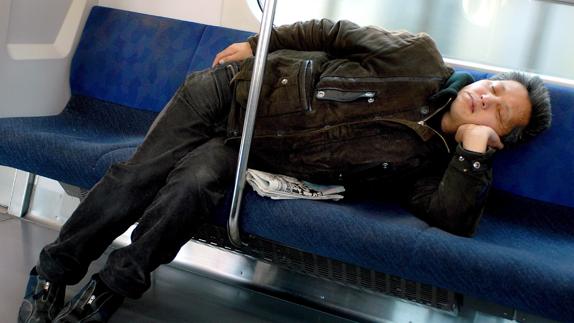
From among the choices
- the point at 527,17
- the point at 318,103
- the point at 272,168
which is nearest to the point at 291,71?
the point at 318,103

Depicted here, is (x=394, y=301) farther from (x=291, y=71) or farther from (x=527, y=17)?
(x=527, y=17)

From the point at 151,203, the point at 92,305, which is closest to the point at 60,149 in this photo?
the point at 151,203

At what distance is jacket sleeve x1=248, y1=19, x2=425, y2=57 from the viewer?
2160 mm

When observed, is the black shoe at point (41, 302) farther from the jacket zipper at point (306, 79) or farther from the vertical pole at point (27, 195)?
the vertical pole at point (27, 195)

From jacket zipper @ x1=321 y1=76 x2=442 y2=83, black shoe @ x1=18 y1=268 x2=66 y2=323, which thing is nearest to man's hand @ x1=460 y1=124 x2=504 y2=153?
jacket zipper @ x1=321 y1=76 x2=442 y2=83

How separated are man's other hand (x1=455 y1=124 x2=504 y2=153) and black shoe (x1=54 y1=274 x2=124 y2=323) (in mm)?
1116

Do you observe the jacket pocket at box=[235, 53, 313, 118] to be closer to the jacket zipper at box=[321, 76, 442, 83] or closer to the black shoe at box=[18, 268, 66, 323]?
the jacket zipper at box=[321, 76, 442, 83]

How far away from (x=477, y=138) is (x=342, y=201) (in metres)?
0.45

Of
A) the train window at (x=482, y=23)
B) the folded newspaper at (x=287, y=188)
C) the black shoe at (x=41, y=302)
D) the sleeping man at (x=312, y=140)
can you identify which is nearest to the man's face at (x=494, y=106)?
the sleeping man at (x=312, y=140)

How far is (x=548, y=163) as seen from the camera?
7.53 ft

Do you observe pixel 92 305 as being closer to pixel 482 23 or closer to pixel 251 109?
pixel 251 109

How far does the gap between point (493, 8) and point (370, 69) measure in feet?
4.32

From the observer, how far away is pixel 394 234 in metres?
1.75

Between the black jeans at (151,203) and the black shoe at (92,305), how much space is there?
0.07 meters
